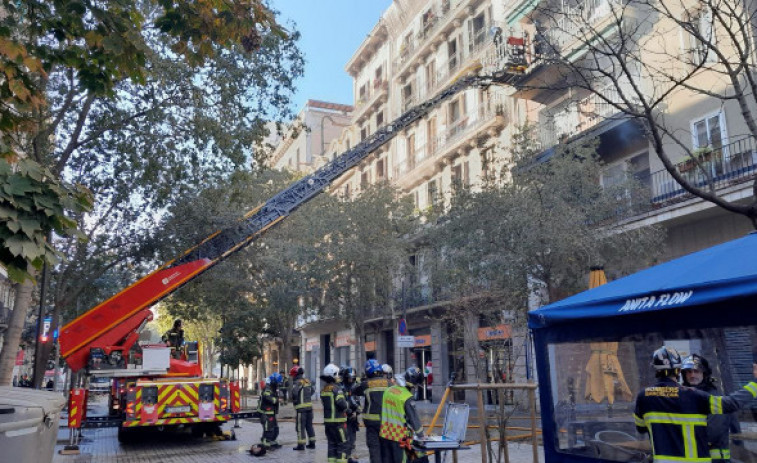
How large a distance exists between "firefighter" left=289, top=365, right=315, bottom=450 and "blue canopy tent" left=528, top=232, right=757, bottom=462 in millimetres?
7176

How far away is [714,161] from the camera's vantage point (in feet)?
52.4

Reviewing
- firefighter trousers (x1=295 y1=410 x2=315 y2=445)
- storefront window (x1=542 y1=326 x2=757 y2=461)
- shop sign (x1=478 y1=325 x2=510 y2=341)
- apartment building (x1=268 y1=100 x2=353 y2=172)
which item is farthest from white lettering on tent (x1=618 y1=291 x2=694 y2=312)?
apartment building (x1=268 y1=100 x2=353 y2=172)

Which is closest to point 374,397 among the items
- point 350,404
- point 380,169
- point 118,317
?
point 350,404

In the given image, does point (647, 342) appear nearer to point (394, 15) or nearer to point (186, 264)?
point (186, 264)

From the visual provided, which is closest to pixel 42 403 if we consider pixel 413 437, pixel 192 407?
pixel 413 437

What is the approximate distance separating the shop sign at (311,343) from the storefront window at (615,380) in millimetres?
39037

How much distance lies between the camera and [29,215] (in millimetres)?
5102

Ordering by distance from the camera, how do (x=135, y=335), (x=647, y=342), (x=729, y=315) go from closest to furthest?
(x=729, y=315)
(x=647, y=342)
(x=135, y=335)

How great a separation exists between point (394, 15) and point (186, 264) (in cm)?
2566

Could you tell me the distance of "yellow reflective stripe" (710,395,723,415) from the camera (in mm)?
4977

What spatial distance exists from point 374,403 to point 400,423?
4.45ft

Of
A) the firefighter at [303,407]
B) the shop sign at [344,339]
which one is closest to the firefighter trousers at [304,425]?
the firefighter at [303,407]

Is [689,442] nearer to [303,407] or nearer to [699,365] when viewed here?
[699,365]

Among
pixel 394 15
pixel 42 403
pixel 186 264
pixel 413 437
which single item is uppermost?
pixel 394 15
